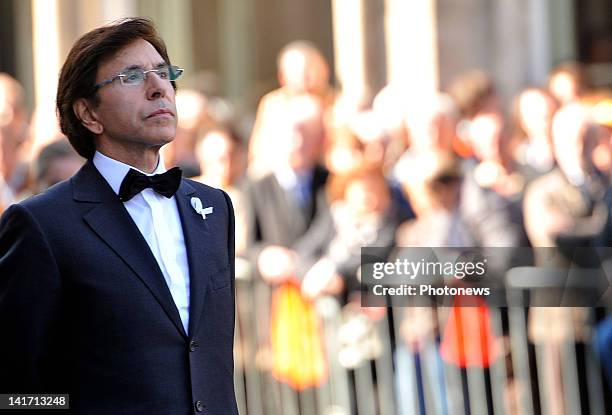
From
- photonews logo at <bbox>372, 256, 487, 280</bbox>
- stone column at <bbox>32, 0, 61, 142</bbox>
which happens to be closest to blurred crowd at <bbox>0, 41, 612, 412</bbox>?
photonews logo at <bbox>372, 256, 487, 280</bbox>

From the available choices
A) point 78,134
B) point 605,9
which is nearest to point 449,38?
point 605,9

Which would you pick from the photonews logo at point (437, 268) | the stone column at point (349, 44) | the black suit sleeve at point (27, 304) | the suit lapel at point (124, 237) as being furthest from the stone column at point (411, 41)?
the black suit sleeve at point (27, 304)

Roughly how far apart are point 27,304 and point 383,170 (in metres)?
4.00

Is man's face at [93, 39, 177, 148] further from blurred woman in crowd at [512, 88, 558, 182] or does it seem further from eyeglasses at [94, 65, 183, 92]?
blurred woman in crowd at [512, 88, 558, 182]

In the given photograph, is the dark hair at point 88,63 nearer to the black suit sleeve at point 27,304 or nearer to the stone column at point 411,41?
the black suit sleeve at point 27,304

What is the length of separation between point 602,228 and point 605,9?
15.9 ft

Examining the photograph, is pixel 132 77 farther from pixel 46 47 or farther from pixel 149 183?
pixel 46 47

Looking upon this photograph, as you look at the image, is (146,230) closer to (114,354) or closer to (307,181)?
(114,354)

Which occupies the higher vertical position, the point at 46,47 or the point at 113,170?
the point at 46,47

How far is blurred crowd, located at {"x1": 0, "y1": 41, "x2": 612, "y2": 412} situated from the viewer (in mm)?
6355

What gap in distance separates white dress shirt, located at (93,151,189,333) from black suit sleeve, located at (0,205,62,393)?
27cm

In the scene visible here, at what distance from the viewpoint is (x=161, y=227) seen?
3.41 metres

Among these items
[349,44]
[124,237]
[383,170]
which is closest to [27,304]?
[124,237]

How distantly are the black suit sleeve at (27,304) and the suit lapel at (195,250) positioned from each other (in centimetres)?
34
